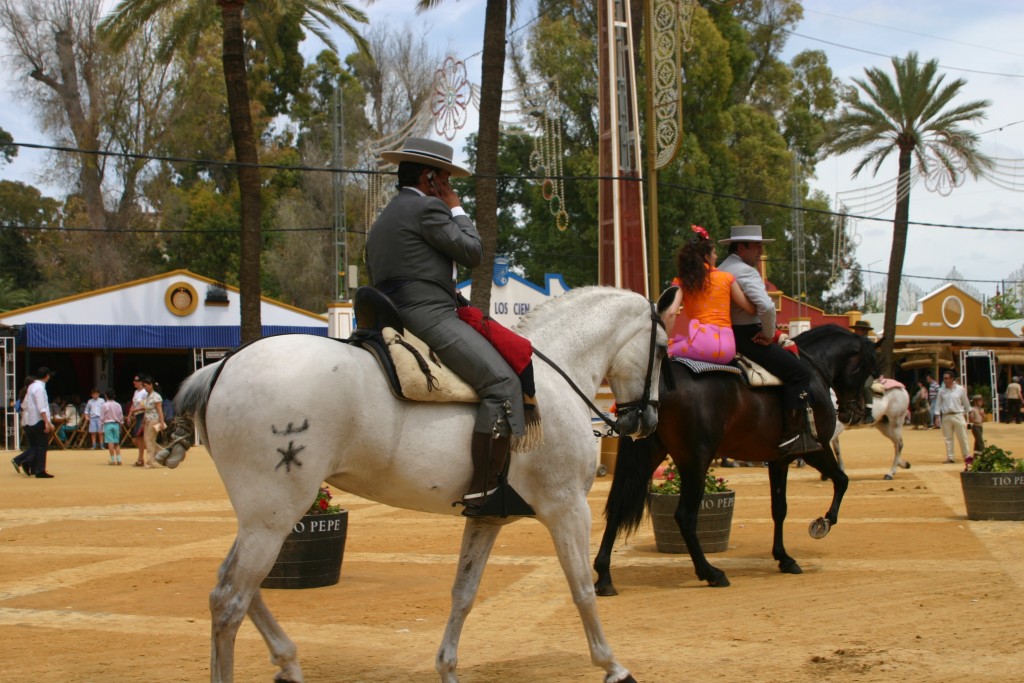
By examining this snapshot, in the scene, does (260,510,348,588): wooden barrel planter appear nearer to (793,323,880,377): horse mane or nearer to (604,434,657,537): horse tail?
(604,434,657,537): horse tail

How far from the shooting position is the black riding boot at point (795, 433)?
934 cm

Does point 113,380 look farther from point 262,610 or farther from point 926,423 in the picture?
point 262,610

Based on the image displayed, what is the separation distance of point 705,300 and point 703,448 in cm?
129

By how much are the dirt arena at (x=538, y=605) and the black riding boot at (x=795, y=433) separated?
1.13 m

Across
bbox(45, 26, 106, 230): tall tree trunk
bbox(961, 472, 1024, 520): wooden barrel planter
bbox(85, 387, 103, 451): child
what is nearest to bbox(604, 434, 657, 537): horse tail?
bbox(961, 472, 1024, 520): wooden barrel planter

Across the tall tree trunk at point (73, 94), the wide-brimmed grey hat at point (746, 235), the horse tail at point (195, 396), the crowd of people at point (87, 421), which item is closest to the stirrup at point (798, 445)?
the wide-brimmed grey hat at point (746, 235)

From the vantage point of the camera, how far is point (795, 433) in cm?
936

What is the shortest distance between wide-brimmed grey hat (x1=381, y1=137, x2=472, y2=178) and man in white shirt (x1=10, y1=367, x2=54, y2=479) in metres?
17.2

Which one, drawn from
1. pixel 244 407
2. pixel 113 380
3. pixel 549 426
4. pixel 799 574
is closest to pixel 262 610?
pixel 244 407

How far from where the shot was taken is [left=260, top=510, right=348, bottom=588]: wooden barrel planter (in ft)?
28.5

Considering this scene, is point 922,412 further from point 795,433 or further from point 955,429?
point 795,433

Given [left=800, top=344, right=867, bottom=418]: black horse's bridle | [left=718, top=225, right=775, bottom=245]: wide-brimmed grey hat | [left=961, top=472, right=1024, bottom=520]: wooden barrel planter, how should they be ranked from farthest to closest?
[left=961, top=472, right=1024, bottom=520]: wooden barrel planter
[left=800, top=344, right=867, bottom=418]: black horse's bridle
[left=718, top=225, right=775, bottom=245]: wide-brimmed grey hat

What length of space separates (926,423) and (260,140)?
37.6 m

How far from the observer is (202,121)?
165 feet
